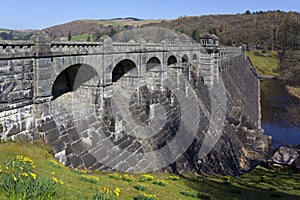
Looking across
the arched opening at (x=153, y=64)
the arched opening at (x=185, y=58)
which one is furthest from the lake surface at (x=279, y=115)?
the arched opening at (x=153, y=64)

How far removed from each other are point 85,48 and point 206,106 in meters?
21.3

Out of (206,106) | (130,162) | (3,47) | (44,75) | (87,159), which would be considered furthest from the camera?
(206,106)

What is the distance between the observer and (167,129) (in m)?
24.2

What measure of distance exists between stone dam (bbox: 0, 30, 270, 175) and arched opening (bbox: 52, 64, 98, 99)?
0.19 feet

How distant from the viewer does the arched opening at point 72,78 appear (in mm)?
17109

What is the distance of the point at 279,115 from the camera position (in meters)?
46.6

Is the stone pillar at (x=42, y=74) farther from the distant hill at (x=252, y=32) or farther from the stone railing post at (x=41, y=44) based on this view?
the distant hill at (x=252, y=32)

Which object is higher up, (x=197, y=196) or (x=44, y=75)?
(x=44, y=75)

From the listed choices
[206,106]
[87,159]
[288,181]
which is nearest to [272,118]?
[206,106]

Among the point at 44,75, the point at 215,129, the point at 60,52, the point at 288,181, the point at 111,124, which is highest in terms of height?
the point at 60,52

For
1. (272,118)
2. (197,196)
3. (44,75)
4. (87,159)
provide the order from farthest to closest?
(272,118) → (87,159) → (44,75) → (197,196)

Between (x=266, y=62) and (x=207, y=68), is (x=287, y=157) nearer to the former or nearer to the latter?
(x=207, y=68)

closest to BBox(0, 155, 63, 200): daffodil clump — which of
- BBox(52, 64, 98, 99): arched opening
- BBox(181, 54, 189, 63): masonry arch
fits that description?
BBox(52, 64, 98, 99): arched opening

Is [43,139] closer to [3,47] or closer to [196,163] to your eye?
[3,47]
